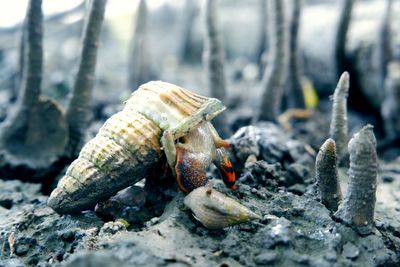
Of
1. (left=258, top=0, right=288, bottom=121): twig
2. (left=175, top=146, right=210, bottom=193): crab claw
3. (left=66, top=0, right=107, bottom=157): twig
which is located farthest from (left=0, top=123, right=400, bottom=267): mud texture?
(left=258, top=0, right=288, bottom=121): twig

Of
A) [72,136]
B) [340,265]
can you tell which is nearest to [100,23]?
[72,136]

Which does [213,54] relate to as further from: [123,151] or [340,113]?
[123,151]

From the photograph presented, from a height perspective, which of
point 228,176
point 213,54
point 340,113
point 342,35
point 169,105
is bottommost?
point 228,176

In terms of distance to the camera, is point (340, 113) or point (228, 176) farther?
point (340, 113)

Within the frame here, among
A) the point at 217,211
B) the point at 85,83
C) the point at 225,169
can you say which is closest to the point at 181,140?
the point at 225,169

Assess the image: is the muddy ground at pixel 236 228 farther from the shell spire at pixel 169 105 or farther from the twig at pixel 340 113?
the shell spire at pixel 169 105

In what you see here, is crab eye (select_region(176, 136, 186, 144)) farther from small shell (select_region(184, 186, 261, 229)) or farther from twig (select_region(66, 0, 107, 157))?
twig (select_region(66, 0, 107, 157))

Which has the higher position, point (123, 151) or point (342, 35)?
point (342, 35)

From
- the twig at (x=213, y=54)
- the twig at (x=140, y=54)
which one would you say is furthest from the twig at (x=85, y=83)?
the twig at (x=140, y=54)
